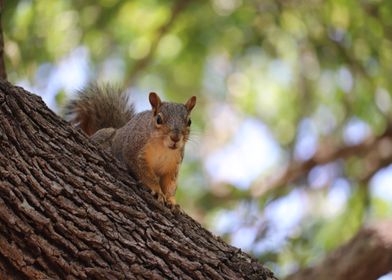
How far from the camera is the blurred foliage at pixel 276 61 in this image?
5.64 m

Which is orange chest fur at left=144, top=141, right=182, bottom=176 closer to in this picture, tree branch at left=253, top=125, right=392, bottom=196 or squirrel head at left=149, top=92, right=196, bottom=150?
squirrel head at left=149, top=92, right=196, bottom=150

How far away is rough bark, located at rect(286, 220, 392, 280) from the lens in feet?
14.7

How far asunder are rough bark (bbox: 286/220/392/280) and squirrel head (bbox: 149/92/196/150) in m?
1.60

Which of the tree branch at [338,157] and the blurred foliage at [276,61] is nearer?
the blurred foliage at [276,61]

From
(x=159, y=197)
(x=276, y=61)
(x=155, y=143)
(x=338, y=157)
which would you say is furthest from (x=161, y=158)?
(x=276, y=61)

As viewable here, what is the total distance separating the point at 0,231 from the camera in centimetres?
240

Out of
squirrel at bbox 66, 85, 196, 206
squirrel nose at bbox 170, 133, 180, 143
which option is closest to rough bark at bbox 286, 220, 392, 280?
squirrel at bbox 66, 85, 196, 206

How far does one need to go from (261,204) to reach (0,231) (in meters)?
3.84

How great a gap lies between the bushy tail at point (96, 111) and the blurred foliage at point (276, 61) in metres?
1.17

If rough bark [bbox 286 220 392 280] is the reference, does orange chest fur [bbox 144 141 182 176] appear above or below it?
below

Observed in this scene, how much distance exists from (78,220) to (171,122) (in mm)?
1002

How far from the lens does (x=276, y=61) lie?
7223 millimetres

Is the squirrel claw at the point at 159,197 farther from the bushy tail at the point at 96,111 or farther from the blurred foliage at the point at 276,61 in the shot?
the blurred foliage at the point at 276,61

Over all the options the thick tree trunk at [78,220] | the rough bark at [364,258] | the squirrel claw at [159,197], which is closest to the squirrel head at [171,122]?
the squirrel claw at [159,197]
